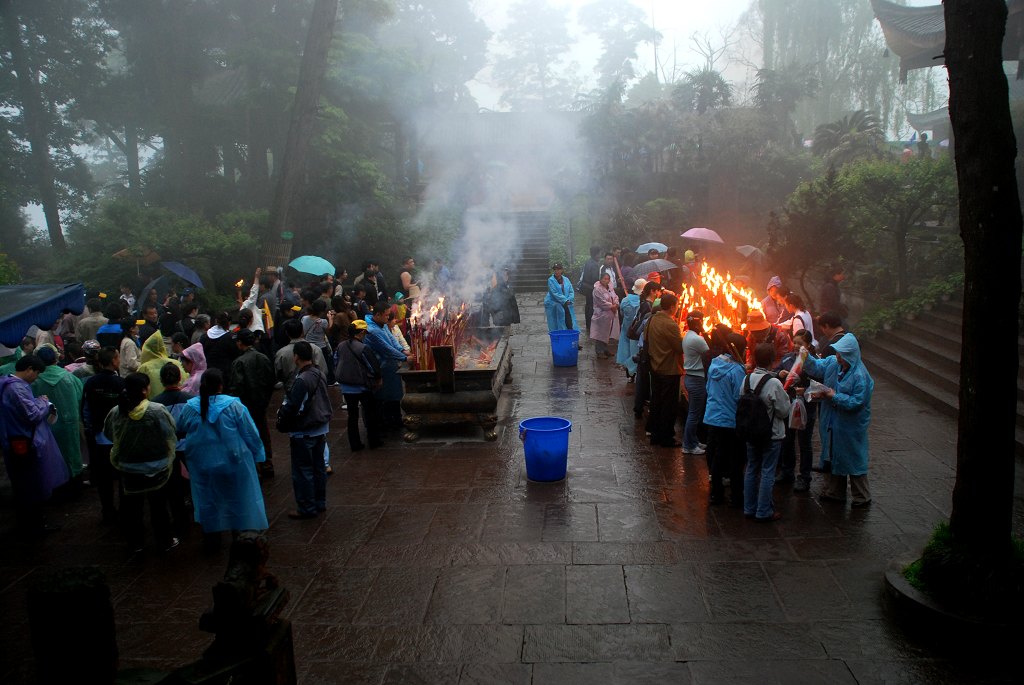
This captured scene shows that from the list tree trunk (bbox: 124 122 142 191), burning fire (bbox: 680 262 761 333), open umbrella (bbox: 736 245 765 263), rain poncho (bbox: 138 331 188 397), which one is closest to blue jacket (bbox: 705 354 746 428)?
burning fire (bbox: 680 262 761 333)

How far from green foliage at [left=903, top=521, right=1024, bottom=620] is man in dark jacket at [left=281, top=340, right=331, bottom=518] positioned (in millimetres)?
4783

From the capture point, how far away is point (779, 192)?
23.8 metres

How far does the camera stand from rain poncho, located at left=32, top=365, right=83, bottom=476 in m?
7.46

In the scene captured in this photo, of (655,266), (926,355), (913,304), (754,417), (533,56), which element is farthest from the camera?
(533,56)

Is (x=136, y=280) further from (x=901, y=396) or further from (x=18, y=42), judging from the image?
(x=901, y=396)

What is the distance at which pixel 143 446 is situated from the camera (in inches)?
239

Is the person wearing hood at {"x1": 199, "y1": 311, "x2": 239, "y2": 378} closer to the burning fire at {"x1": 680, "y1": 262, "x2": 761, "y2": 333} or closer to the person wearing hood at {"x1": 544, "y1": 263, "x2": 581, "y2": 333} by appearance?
the burning fire at {"x1": 680, "y1": 262, "x2": 761, "y2": 333}

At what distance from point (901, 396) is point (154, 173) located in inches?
868

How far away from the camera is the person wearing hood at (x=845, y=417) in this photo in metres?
6.46

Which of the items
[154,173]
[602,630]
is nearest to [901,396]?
[602,630]

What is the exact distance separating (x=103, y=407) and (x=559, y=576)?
14.6ft

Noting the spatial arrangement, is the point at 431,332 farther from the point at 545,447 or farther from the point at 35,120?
the point at 35,120

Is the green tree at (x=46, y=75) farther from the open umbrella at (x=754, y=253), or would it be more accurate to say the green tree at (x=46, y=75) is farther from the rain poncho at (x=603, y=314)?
the open umbrella at (x=754, y=253)

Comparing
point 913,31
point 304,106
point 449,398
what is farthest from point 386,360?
point 913,31
